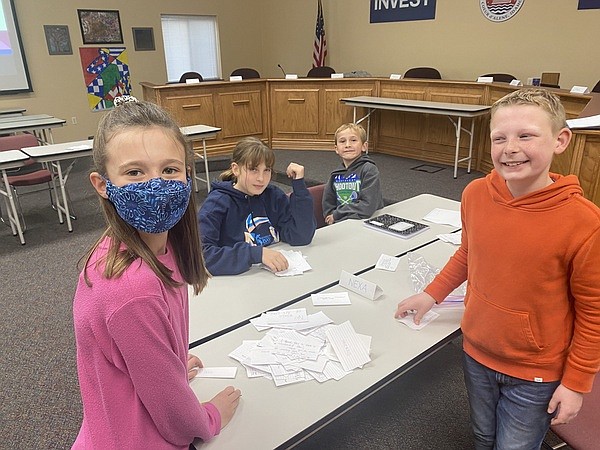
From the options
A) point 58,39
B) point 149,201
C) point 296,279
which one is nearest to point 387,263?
point 296,279

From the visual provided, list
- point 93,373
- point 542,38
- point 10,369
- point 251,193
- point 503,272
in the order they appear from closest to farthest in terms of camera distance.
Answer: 1. point 93,373
2. point 503,272
3. point 251,193
4. point 10,369
5. point 542,38

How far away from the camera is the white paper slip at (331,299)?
1.45 metres

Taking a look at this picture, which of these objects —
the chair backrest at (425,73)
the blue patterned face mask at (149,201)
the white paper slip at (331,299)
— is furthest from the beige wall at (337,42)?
the blue patterned face mask at (149,201)

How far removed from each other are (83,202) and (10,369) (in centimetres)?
282

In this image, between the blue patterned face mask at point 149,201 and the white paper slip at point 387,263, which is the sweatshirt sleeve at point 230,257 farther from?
the blue patterned face mask at point 149,201

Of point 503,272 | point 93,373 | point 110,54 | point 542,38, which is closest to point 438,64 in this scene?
point 542,38

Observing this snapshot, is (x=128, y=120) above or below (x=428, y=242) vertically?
above

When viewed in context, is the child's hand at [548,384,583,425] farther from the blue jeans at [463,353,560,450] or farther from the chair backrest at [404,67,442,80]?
the chair backrest at [404,67,442,80]

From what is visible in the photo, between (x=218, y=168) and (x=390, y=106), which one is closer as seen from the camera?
(x=390, y=106)

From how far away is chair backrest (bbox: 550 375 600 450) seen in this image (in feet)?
3.67

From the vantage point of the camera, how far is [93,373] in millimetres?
815

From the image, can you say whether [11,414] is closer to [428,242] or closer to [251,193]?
[251,193]

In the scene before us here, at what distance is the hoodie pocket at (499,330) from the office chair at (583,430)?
257mm

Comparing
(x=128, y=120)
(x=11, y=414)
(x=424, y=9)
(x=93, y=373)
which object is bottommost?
(x=11, y=414)
